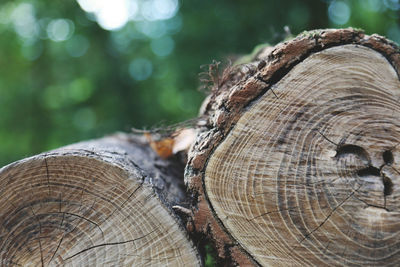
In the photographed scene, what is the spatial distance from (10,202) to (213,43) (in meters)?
3.67

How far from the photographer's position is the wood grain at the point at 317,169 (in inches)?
46.1

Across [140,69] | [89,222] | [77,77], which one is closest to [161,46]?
[140,69]

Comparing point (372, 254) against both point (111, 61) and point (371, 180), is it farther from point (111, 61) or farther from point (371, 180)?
point (111, 61)

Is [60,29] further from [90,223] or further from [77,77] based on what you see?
[90,223]

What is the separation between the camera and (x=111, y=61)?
20.9 feet

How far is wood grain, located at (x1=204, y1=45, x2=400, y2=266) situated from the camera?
1.17 meters

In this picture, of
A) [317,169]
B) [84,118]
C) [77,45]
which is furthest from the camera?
[77,45]

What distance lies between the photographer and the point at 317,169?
1186mm

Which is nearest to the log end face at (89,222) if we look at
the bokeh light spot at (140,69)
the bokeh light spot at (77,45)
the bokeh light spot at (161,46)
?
the bokeh light spot at (161,46)

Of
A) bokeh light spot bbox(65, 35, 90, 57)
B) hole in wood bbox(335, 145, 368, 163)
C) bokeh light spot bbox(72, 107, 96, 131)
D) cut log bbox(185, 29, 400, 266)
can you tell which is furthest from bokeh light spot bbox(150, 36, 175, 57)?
hole in wood bbox(335, 145, 368, 163)

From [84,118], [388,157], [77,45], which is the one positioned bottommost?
[388,157]

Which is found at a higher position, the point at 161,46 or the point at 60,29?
the point at 60,29

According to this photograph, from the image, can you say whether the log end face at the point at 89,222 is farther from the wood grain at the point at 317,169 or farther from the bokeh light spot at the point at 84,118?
the bokeh light spot at the point at 84,118

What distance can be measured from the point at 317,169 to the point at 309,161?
0.04m
